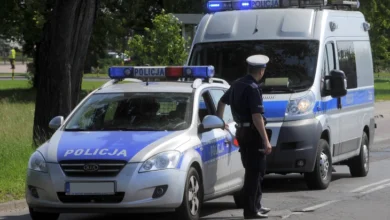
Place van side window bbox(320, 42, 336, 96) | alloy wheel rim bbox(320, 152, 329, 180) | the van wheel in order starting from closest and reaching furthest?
the van wheel, alloy wheel rim bbox(320, 152, 329, 180), van side window bbox(320, 42, 336, 96)

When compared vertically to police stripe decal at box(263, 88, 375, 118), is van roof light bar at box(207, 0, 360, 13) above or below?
above

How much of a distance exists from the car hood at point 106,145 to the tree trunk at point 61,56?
560 centimetres

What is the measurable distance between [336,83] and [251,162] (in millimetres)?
3579

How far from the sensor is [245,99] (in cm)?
977

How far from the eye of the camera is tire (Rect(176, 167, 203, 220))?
9195mm

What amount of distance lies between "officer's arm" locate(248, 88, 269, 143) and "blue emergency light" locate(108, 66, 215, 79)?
1.07m

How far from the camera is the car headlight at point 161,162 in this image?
898 centimetres

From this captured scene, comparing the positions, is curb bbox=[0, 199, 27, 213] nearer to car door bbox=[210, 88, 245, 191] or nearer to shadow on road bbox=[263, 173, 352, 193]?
car door bbox=[210, 88, 245, 191]

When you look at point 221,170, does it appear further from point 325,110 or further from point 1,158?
point 1,158

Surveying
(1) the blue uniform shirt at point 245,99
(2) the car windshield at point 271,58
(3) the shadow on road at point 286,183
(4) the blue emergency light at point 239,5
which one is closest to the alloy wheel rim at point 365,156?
(3) the shadow on road at point 286,183

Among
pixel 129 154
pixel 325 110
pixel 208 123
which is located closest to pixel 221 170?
pixel 208 123

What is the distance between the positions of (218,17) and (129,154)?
17.7ft

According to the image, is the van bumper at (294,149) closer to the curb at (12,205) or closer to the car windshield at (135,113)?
the car windshield at (135,113)

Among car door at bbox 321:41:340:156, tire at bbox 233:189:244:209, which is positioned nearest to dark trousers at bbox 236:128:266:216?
tire at bbox 233:189:244:209
